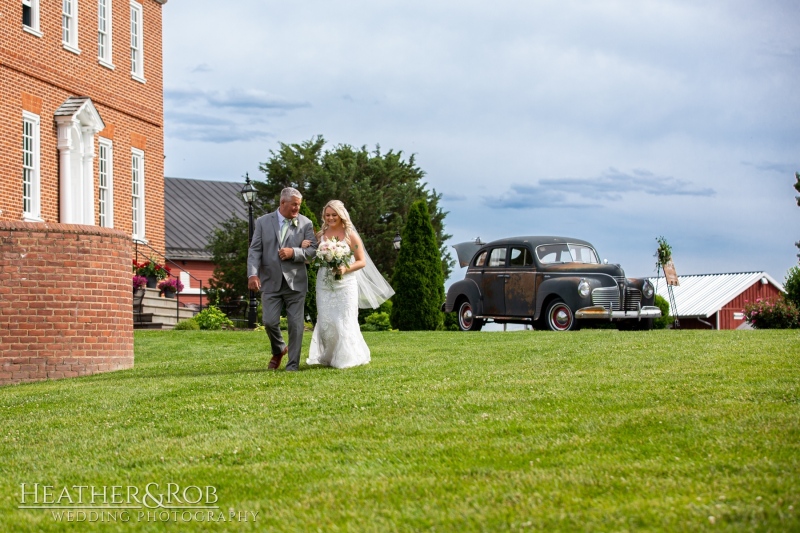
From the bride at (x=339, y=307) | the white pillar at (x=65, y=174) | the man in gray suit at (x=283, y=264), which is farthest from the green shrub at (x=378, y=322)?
the man in gray suit at (x=283, y=264)

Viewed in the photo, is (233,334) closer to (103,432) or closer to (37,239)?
(37,239)

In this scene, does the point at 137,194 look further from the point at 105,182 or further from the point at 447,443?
the point at 447,443

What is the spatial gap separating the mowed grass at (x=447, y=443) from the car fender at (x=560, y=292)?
852 cm

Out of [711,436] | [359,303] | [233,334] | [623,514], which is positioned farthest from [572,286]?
[623,514]

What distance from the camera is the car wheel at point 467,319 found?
2369cm

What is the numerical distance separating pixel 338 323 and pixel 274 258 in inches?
45.2

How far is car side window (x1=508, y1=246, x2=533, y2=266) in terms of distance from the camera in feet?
73.8

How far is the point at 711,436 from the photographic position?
6703 millimetres

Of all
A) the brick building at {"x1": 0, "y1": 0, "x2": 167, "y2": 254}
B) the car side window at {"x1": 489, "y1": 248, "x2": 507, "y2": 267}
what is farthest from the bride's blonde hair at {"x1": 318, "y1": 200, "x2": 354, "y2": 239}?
the brick building at {"x1": 0, "y1": 0, "x2": 167, "y2": 254}

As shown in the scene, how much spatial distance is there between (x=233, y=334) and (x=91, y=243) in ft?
24.4

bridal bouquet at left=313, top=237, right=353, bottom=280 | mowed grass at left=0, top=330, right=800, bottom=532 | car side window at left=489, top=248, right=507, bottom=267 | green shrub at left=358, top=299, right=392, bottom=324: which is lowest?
mowed grass at left=0, top=330, right=800, bottom=532

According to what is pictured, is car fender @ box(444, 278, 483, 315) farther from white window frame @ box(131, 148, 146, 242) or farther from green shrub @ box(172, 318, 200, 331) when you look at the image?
white window frame @ box(131, 148, 146, 242)

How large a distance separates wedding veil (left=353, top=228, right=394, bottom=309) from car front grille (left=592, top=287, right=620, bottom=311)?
860cm

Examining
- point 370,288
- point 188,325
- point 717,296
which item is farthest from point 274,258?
point 717,296
